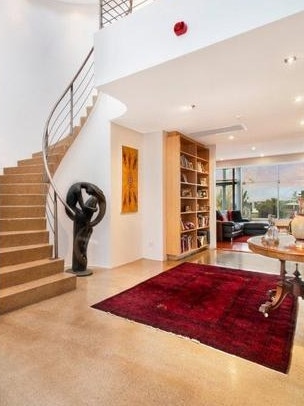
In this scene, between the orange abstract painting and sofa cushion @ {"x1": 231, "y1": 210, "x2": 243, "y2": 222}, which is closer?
the orange abstract painting

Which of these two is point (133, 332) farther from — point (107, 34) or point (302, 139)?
point (302, 139)

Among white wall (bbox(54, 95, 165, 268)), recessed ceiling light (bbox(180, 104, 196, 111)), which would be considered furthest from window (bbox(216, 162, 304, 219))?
recessed ceiling light (bbox(180, 104, 196, 111))

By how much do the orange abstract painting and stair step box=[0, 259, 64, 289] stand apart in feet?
5.41

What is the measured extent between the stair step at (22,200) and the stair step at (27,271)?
1.10 metres

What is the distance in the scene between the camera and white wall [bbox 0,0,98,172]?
482 cm

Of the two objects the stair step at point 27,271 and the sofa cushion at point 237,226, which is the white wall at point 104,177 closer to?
the stair step at point 27,271

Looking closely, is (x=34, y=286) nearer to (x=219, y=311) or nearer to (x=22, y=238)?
(x=22, y=238)

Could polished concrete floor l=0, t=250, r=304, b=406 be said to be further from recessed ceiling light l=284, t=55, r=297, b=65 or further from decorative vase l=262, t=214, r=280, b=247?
recessed ceiling light l=284, t=55, r=297, b=65

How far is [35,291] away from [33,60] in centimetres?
446

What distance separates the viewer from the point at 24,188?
4.33 meters

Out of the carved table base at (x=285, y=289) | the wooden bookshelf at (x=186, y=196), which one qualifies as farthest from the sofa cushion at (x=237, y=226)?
the carved table base at (x=285, y=289)

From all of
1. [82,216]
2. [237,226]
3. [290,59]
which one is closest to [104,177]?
[82,216]

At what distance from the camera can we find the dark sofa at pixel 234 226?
781 cm

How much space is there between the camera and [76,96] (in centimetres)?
574
